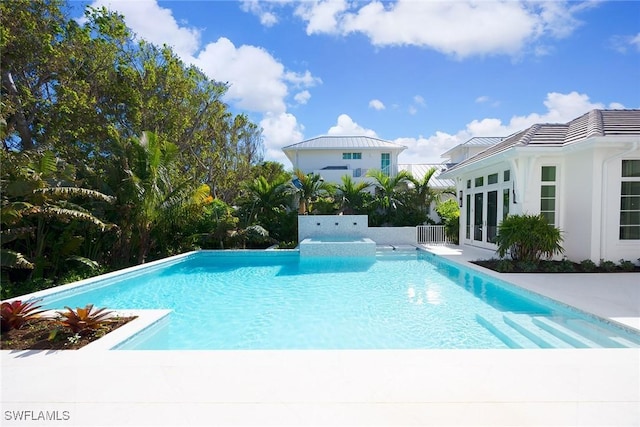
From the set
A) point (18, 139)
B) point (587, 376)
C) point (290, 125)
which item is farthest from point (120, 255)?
point (290, 125)

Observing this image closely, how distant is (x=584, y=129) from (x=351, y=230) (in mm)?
10347

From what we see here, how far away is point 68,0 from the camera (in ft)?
37.6

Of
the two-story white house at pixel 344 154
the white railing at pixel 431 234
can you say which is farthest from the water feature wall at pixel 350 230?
the two-story white house at pixel 344 154

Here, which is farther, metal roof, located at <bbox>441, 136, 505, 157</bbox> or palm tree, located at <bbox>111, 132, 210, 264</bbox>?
metal roof, located at <bbox>441, 136, 505, 157</bbox>

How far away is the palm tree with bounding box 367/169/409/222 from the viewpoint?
17.8 m

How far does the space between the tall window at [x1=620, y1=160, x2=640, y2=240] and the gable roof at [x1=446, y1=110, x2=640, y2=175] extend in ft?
3.30

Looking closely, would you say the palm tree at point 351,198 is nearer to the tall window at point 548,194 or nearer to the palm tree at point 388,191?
the palm tree at point 388,191

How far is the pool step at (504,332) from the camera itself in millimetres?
4703

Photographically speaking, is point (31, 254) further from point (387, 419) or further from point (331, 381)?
point (387, 419)

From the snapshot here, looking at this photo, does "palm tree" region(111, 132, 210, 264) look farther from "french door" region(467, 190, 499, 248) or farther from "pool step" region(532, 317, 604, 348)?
"french door" region(467, 190, 499, 248)

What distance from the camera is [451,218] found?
56.2 feet

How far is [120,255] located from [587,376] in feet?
43.0

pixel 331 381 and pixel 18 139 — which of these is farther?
pixel 18 139

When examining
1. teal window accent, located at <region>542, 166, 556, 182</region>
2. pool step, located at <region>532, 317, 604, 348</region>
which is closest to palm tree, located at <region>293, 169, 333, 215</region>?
teal window accent, located at <region>542, 166, 556, 182</region>
